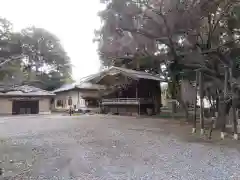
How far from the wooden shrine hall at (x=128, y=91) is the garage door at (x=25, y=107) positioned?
21.6 ft

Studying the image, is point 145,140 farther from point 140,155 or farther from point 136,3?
point 136,3

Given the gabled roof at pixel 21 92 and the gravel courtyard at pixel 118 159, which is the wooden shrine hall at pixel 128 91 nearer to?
the gabled roof at pixel 21 92

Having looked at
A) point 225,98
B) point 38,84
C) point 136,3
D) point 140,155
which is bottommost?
point 140,155

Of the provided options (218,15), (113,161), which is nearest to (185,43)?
(218,15)

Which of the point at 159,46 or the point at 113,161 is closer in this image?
the point at 113,161

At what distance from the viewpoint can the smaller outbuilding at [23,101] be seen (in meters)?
26.3

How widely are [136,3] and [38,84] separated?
2600 centimetres

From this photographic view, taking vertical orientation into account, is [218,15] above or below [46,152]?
above

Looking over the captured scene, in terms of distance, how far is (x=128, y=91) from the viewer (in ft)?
83.5

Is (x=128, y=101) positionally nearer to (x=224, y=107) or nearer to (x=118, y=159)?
(x=224, y=107)

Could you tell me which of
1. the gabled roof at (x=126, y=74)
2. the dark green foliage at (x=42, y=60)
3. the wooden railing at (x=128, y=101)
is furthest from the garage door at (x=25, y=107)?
the wooden railing at (x=128, y=101)

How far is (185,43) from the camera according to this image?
13766mm

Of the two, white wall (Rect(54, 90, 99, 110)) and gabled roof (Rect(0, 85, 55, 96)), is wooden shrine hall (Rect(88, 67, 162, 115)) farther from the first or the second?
gabled roof (Rect(0, 85, 55, 96))

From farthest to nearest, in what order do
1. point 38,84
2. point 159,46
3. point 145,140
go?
point 38,84, point 159,46, point 145,140
